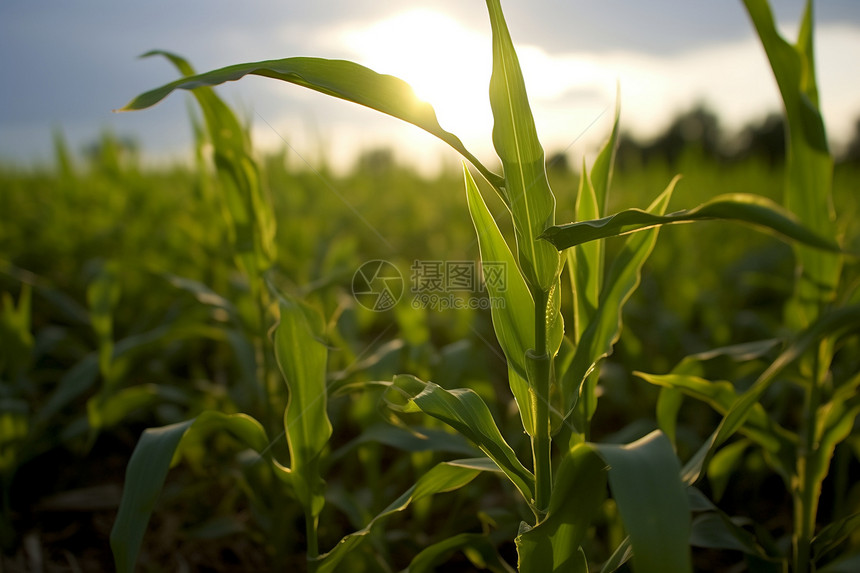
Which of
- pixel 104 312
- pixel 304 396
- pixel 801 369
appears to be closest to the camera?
pixel 304 396

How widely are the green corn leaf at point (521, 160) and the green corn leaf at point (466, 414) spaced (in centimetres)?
17

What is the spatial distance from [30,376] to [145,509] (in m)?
1.33

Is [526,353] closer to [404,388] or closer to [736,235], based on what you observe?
[404,388]

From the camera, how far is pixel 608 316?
75 centimetres

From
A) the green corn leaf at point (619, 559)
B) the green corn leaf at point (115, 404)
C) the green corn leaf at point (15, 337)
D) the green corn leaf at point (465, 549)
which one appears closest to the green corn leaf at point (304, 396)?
the green corn leaf at point (465, 549)

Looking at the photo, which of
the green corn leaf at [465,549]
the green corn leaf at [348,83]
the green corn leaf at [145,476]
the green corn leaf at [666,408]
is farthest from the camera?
the green corn leaf at [666,408]

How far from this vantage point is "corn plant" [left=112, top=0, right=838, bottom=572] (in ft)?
1.66

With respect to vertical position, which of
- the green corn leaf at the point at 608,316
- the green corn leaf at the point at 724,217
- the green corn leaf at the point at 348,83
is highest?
the green corn leaf at the point at 348,83

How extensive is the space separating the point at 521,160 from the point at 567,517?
0.41 meters

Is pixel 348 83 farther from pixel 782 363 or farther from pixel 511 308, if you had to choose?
pixel 782 363

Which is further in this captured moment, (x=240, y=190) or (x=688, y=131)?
(x=688, y=131)

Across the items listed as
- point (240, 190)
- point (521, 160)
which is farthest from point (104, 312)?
point (521, 160)

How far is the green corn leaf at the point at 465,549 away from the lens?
2.64 feet

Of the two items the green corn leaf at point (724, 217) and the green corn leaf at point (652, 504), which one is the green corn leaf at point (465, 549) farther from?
the green corn leaf at point (724, 217)
